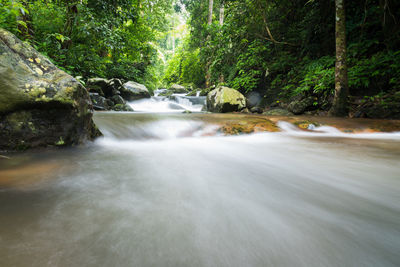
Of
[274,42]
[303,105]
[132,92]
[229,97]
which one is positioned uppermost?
[274,42]

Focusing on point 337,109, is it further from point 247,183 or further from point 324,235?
point 324,235

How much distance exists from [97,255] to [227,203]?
27.9 inches

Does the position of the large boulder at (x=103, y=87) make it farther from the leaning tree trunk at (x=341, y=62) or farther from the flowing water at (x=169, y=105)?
the leaning tree trunk at (x=341, y=62)

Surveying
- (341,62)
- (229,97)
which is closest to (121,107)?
(229,97)

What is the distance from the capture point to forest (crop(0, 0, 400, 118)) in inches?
167

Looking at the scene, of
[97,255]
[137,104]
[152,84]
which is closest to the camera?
[97,255]

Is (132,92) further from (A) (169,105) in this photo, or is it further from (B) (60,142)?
(B) (60,142)

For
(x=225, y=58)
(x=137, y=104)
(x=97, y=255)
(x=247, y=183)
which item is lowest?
(x=247, y=183)

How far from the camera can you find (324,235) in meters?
0.79

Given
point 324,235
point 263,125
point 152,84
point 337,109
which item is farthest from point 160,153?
point 152,84

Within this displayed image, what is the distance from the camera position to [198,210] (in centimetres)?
100

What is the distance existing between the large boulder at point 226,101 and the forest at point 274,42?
3.70 ft

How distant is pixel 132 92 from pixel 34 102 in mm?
8363

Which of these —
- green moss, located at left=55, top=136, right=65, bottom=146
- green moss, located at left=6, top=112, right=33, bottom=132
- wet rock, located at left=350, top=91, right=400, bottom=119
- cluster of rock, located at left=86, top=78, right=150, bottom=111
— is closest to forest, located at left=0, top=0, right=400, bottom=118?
wet rock, located at left=350, top=91, right=400, bottom=119
